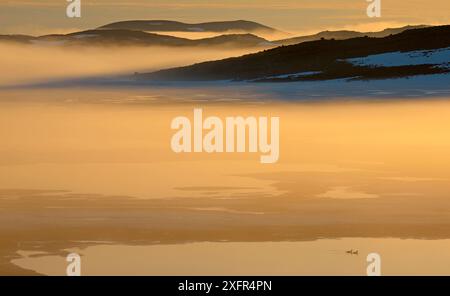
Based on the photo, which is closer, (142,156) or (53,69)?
(142,156)

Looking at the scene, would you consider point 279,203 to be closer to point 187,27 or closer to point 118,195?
point 118,195

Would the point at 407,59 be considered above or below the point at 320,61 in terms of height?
above

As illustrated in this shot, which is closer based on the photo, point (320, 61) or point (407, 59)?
point (320, 61)

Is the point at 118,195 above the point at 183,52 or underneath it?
underneath

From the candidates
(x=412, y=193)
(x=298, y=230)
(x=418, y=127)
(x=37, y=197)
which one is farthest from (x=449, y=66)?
(x=37, y=197)

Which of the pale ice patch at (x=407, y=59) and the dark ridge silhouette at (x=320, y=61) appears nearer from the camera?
the dark ridge silhouette at (x=320, y=61)

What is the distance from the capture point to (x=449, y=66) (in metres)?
14.2

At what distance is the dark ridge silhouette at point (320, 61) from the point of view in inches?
527

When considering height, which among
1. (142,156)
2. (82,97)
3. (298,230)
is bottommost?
(298,230)

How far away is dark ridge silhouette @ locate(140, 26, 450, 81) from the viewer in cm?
1338

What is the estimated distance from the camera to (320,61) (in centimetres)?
1438

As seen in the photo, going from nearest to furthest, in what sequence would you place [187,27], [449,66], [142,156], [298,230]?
[298,230] < [142,156] < [187,27] < [449,66]

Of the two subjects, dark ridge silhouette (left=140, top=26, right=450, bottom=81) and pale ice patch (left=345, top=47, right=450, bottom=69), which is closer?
dark ridge silhouette (left=140, top=26, right=450, bottom=81)

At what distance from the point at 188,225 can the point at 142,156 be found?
1.21m
